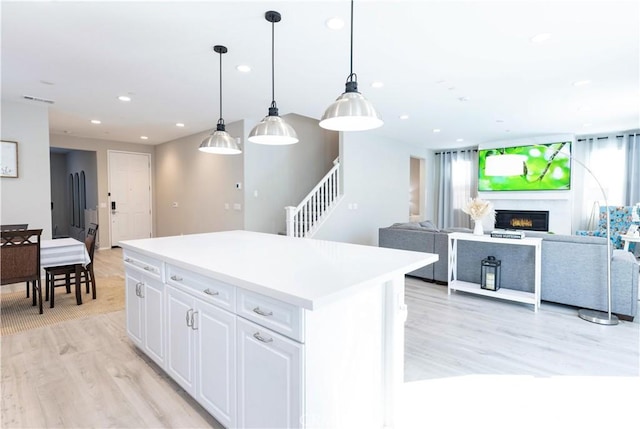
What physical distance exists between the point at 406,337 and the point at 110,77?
14.1 feet

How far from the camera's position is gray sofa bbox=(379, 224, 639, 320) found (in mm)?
3381

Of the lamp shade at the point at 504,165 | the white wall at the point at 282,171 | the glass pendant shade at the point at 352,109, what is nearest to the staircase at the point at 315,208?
the white wall at the point at 282,171

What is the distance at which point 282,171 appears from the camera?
21.6ft

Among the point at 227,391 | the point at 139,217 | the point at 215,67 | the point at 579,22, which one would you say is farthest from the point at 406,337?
the point at 139,217

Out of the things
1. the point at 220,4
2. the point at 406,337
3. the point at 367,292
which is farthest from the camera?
the point at 406,337

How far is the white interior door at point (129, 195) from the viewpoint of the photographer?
7.99m

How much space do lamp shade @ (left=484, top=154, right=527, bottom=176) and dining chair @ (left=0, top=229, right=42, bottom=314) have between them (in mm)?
8530

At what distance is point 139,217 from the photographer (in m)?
8.43

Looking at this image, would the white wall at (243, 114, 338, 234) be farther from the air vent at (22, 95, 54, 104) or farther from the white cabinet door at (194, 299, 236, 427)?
the white cabinet door at (194, 299, 236, 427)

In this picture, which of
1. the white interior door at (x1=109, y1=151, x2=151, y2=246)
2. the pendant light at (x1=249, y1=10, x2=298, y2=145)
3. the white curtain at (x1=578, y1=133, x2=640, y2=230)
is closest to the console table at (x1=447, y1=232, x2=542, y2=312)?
the pendant light at (x1=249, y1=10, x2=298, y2=145)

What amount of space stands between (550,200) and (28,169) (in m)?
9.73

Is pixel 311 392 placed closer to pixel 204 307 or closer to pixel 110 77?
pixel 204 307

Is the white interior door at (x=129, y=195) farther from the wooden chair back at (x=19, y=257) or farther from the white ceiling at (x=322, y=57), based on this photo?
the wooden chair back at (x=19, y=257)

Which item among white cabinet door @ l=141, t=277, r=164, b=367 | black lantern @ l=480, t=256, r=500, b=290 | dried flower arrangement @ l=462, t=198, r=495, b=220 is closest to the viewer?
white cabinet door @ l=141, t=277, r=164, b=367
